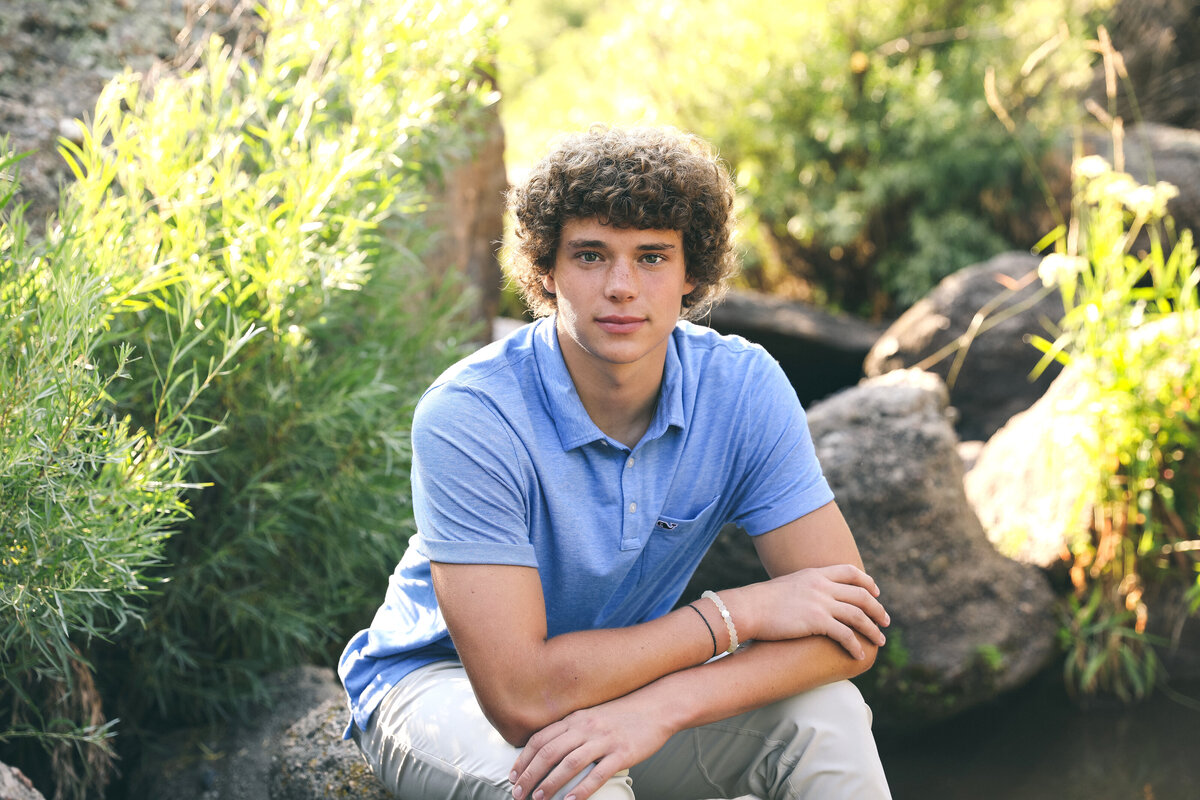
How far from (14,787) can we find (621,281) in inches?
55.2

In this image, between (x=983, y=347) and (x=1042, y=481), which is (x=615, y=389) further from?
(x=983, y=347)

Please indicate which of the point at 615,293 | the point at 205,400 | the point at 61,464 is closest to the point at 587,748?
the point at 615,293

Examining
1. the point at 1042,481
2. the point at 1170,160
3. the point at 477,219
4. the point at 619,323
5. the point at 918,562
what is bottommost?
the point at 918,562

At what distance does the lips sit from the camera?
6.40 ft

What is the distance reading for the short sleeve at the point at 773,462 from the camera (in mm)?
2039

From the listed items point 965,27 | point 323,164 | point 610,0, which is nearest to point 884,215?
point 965,27

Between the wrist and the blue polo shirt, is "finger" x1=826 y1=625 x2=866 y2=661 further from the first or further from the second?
the blue polo shirt

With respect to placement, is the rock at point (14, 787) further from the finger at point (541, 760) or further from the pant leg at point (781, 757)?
the pant leg at point (781, 757)

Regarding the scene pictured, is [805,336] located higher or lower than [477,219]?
lower

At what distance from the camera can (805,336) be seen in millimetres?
6434

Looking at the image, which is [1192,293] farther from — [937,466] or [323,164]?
[323,164]

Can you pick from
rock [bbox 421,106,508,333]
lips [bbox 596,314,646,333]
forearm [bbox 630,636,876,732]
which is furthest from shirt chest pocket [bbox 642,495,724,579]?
rock [bbox 421,106,508,333]

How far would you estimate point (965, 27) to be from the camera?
704 centimetres

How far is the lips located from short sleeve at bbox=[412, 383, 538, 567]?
0.26 m
